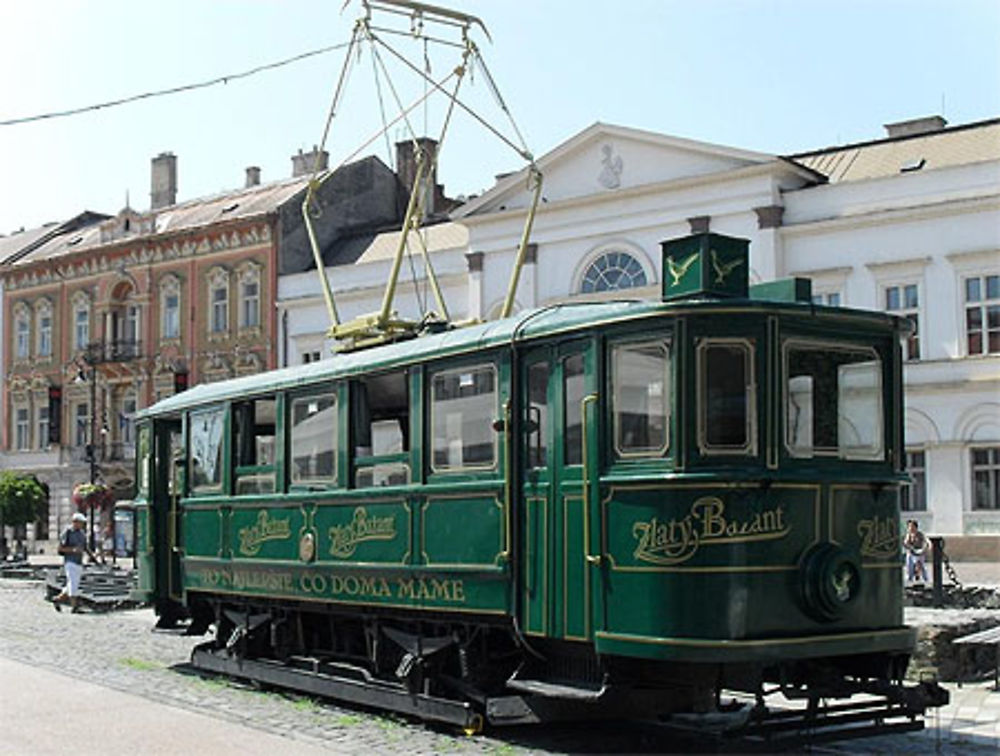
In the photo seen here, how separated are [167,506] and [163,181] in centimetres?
4224

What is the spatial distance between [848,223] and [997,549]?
25.4 feet

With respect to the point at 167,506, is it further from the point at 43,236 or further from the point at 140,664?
the point at 43,236

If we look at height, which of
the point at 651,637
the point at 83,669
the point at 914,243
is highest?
the point at 914,243

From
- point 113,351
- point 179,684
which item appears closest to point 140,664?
point 179,684

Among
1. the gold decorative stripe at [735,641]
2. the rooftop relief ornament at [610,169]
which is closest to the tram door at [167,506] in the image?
the gold decorative stripe at [735,641]

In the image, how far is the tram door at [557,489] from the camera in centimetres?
927

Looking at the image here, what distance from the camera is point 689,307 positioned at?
886cm

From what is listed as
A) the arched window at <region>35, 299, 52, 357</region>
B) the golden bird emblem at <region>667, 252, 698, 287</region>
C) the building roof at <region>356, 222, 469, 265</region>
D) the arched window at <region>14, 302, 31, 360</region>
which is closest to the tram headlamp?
the golden bird emblem at <region>667, 252, 698, 287</region>

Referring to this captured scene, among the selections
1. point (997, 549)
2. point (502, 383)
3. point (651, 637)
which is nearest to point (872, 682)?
point (651, 637)

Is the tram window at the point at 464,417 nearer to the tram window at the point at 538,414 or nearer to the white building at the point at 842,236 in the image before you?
the tram window at the point at 538,414

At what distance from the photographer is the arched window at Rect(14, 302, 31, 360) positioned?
54094mm

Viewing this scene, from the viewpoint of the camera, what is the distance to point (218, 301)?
47094 mm

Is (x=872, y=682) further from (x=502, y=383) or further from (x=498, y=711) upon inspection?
(x=502, y=383)

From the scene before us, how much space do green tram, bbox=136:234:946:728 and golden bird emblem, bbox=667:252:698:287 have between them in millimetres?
15
